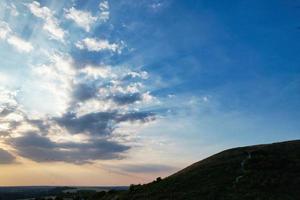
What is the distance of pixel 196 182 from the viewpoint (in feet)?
193

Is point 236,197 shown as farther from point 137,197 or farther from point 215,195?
point 137,197

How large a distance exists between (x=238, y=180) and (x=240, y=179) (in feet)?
1.52

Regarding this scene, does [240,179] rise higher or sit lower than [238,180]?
higher

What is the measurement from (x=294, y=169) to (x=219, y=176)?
1157cm

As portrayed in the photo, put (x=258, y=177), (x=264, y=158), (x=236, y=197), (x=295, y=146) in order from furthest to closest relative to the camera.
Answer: (x=295, y=146) → (x=264, y=158) → (x=258, y=177) → (x=236, y=197)

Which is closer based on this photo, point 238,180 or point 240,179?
point 238,180

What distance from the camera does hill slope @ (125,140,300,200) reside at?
50588 mm

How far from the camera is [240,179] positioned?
55.9 metres

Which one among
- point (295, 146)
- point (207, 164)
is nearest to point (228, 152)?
point (207, 164)

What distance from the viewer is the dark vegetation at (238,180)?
5050 centimetres

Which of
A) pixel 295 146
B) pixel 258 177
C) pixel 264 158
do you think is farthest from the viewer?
pixel 295 146

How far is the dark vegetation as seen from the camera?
5050 cm

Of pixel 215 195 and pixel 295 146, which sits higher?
pixel 295 146

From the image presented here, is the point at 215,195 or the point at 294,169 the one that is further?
the point at 294,169
